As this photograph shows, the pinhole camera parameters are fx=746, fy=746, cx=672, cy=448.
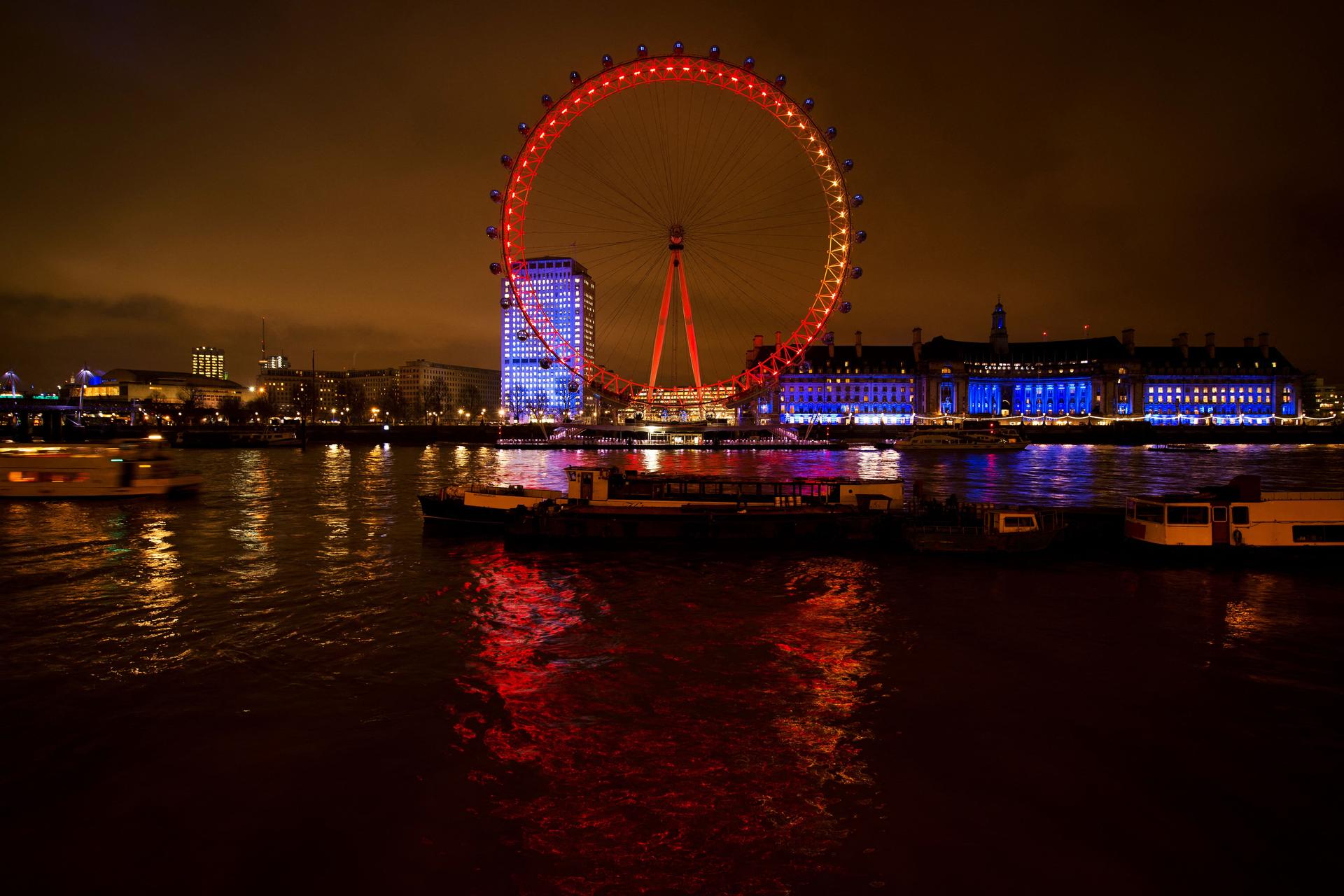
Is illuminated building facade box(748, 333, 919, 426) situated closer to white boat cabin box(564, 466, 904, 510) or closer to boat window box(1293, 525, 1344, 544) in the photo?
white boat cabin box(564, 466, 904, 510)

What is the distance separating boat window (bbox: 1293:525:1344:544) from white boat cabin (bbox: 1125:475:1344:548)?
0.02 meters

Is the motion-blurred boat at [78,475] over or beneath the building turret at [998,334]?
beneath

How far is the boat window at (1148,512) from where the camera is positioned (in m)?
25.1

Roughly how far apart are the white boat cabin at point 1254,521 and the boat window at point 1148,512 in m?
0.07

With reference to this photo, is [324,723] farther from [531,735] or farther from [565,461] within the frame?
[565,461]

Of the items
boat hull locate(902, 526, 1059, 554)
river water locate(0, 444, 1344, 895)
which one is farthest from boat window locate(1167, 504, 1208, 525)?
boat hull locate(902, 526, 1059, 554)

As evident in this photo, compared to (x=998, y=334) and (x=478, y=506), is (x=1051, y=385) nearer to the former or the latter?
(x=998, y=334)

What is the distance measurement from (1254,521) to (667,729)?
23.3 metres

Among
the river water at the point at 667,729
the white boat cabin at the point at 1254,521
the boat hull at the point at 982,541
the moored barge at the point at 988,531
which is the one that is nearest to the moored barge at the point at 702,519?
the moored barge at the point at 988,531

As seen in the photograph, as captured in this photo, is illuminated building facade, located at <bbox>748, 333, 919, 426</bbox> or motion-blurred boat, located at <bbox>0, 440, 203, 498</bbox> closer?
motion-blurred boat, located at <bbox>0, 440, 203, 498</bbox>

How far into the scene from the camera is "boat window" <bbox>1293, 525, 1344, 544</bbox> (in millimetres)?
23969

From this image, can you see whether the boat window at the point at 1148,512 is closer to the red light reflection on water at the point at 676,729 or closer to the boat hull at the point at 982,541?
the boat hull at the point at 982,541

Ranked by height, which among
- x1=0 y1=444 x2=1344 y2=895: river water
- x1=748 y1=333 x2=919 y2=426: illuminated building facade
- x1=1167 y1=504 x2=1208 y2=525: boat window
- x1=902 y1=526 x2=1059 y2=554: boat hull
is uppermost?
x1=748 y1=333 x2=919 y2=426: illuminated building facade

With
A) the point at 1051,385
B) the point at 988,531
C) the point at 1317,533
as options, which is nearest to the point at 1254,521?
the point at 1317,533
